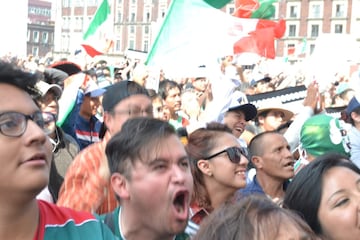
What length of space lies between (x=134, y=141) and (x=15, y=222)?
0.84 metres

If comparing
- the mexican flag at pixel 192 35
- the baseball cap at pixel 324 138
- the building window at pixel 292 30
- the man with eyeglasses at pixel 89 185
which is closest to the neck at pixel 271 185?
the baseball cap at pixel 324 138

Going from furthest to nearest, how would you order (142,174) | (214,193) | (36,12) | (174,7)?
(36,12) → (174,7) → (214,193) → (142,174)

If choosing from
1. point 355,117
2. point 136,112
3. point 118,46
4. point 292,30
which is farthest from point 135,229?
point 118,46

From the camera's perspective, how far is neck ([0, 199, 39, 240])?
194 cm

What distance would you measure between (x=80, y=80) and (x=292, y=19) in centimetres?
6926

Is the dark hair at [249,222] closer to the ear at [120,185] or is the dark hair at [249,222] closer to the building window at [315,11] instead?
the ear at [120,185]

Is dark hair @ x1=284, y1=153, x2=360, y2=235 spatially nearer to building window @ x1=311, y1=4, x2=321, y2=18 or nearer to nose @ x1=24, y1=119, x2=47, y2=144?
nose @ x1=24, y1=119, x2=47, y2=144

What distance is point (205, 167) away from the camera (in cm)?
352

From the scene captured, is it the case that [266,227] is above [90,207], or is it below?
above

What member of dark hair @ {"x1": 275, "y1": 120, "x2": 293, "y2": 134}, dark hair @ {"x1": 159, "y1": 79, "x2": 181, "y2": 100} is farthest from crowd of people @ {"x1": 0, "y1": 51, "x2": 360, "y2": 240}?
dark hair @ {"x1": 159, "y1": 79, "x2": 181, "y2": 100}

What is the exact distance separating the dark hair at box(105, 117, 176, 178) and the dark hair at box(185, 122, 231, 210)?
75 cm

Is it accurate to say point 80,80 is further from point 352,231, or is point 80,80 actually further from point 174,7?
point 352,231

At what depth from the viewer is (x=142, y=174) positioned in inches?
104

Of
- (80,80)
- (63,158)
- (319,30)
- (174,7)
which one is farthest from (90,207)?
(319,30)
